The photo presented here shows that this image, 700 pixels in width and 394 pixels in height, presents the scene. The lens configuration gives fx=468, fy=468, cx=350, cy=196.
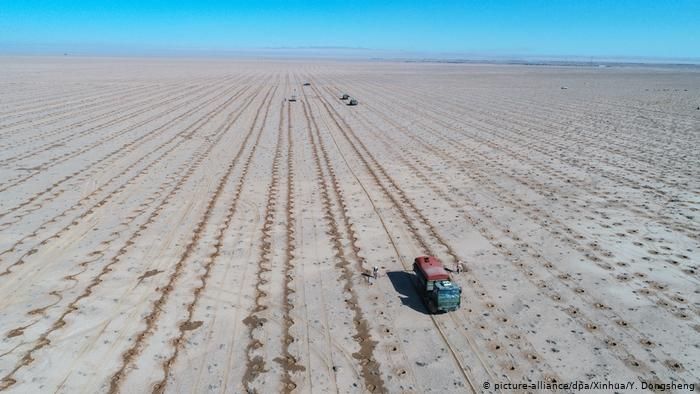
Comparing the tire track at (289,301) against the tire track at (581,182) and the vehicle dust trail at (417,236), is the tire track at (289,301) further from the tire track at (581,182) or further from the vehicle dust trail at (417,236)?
the tire track at (581,182)

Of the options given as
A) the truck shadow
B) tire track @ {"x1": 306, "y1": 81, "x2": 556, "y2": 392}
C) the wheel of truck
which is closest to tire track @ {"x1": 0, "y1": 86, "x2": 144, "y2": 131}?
tire track @ {"x1": 306, "y1": 81, "x2": 556, "y2": 392}

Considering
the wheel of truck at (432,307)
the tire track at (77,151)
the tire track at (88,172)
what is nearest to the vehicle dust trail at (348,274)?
the wheel of truck at (432,307)

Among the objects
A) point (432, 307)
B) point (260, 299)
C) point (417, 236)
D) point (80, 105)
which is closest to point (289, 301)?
point (260, 299)

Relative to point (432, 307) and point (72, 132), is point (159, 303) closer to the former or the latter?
point (432, 307)

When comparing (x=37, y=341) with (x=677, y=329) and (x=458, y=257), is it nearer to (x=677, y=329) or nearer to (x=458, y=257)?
(x=458, y=257)

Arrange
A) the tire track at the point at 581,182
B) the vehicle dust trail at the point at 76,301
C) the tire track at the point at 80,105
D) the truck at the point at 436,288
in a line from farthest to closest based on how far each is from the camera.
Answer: the tire track at the point at 80,105, the tire track at the point at 581,182, the truck at the point at 436,288, the vehicle dust trail at the point at 76,301

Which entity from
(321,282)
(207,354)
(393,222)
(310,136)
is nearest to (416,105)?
(310,136)
